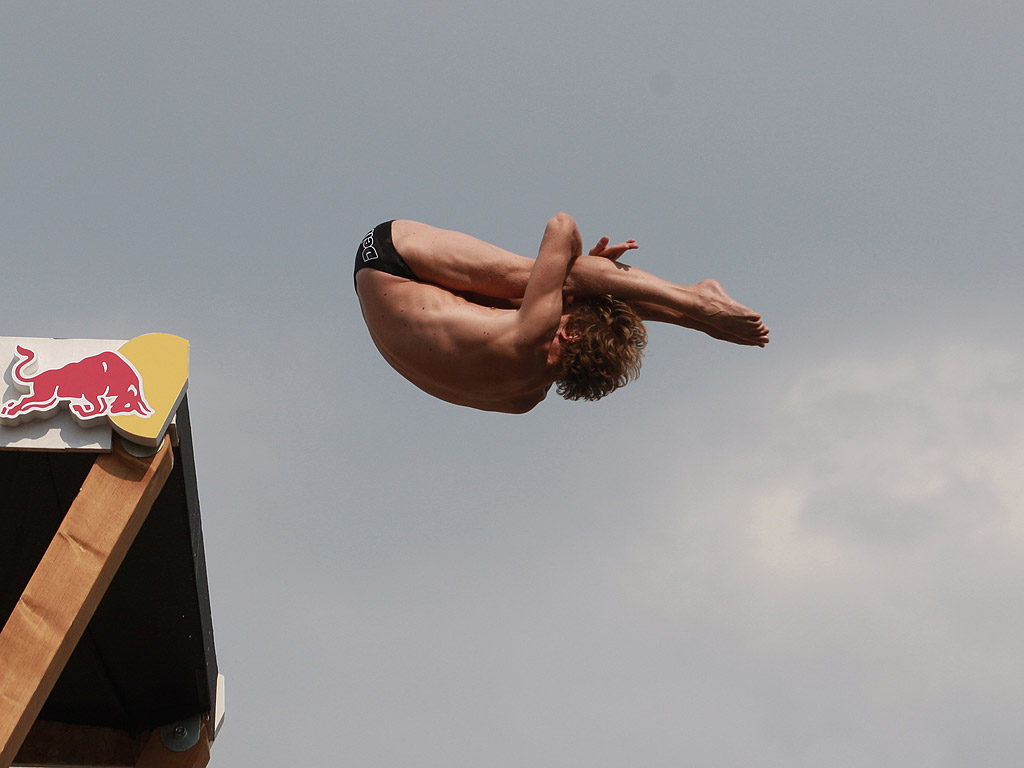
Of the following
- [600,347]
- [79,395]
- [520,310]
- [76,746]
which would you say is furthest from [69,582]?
[76,746]

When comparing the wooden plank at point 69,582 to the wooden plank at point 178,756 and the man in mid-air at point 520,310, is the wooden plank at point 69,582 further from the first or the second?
the wooden plank at point 178,756

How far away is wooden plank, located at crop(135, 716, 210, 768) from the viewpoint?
8.76 m

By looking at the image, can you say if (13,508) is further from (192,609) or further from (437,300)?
(437,300)

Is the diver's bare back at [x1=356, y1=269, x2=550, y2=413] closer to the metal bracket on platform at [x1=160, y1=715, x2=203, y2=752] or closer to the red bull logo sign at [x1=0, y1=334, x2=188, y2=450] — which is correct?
the red bull logo sign at [x1=0, y1=334, x2=188, y2=450]

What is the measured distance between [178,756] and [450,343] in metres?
4.12

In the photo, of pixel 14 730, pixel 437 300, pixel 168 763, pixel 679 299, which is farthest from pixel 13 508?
pixel 679 299

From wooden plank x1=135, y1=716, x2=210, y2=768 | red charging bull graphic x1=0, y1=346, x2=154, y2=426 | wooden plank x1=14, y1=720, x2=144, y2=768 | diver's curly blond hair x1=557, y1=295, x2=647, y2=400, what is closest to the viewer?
diver's curly blond hair x1=557, y1=295, x2=647, y2=400

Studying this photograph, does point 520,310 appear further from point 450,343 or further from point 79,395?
point 79,395

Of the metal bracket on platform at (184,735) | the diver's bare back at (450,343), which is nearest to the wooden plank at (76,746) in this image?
the metal bracket on platform at (184,735)

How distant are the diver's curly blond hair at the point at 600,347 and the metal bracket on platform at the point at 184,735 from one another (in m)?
3.98

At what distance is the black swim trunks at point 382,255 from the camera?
6289 millimetres

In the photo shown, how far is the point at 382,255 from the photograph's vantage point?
6324 millimetres

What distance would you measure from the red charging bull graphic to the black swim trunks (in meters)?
1.35

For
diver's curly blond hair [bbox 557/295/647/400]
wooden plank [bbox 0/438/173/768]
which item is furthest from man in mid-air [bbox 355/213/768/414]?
wooden plank [bbox 0/438/173/768]
